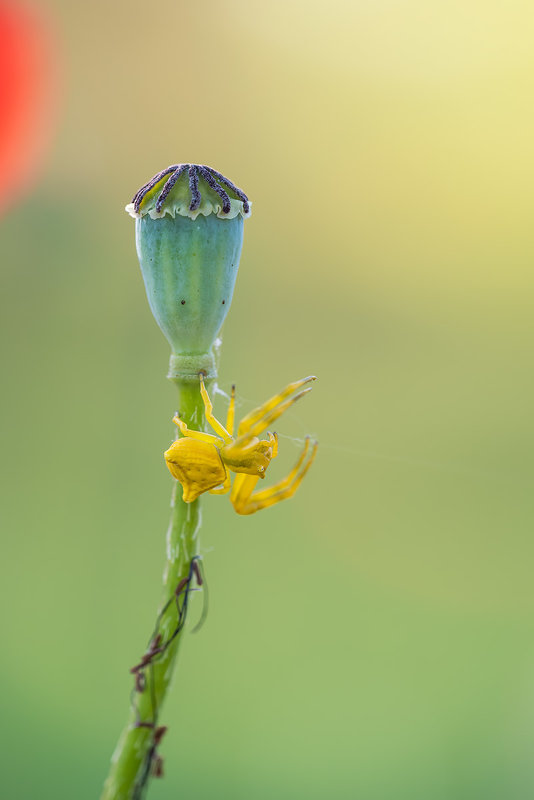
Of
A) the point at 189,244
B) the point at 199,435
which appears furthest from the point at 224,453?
the point at 189,244

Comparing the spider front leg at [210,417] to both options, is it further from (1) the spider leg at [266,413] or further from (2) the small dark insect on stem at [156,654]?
(2) the small dark insect on stem at [156,654]

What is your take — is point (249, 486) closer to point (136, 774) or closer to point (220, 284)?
point (220, 284)

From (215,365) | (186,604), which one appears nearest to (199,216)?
(215,365)

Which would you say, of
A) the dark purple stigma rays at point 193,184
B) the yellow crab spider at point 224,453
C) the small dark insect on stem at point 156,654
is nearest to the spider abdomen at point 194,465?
the yellow crab spider at point 224,453

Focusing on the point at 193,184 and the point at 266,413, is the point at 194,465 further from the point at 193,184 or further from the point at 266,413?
the point at 193,184

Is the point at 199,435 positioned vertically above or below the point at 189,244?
below

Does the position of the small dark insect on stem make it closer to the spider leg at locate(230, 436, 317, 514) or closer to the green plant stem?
the green plant stem
